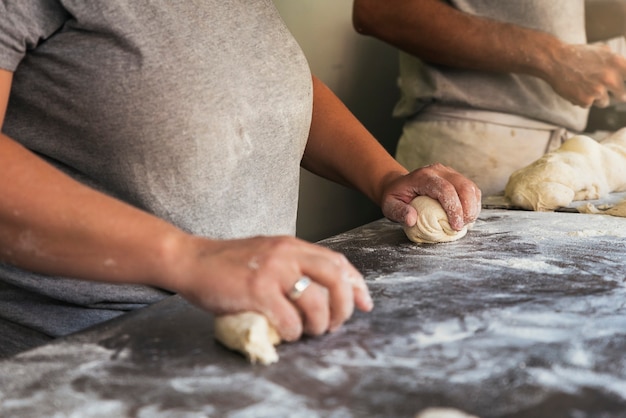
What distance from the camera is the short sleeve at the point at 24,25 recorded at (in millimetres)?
1083

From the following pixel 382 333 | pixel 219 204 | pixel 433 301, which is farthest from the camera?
pixel 219 204

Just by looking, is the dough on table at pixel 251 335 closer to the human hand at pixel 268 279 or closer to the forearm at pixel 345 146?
the human hand at pixel 268 279

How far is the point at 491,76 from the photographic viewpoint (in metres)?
2.50

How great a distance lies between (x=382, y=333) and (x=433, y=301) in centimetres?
17

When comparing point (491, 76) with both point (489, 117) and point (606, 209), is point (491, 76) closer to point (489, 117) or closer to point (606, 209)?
point (489, 117)

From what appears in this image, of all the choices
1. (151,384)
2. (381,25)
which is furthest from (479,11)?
(151,384)

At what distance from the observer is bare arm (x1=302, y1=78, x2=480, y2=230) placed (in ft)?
5.48

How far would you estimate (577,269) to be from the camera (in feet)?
4.57

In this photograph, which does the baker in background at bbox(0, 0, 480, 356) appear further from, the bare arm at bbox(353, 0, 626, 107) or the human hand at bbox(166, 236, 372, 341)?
the bare arm at bbox(353, 0, 626, 107)

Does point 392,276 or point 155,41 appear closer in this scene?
point 155,41

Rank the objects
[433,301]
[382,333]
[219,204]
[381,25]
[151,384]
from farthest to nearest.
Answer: [381,25]
[219,204]
[433,301]
[382,333]
[151,384]

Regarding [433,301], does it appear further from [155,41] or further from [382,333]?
[155,41]

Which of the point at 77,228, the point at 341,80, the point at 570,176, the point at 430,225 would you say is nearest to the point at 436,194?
the point at 430,225

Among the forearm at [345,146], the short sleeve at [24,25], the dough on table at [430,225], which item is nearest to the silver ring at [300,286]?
the short sleeve at [24,25]
